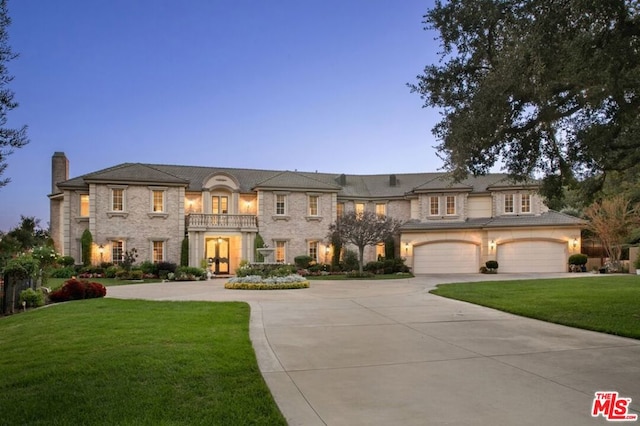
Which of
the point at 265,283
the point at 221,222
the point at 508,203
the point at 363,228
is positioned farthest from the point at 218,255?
the point at 508,203

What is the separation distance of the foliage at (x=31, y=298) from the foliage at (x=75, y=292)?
1.14m

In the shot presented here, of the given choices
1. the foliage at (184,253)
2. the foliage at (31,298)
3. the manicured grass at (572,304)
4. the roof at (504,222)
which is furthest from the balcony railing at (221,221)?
the manicured grass at (572,304)

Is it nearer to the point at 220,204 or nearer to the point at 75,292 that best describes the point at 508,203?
the point at 220,204

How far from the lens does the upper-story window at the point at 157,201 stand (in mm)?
30484

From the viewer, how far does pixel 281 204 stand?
32.9m

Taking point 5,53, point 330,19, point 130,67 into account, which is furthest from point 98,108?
point 5,53

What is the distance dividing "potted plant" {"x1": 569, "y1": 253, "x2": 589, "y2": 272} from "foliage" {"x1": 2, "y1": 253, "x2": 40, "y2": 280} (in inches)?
1271

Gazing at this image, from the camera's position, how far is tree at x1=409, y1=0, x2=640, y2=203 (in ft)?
22.2

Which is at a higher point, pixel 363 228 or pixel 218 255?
pixel 363 228

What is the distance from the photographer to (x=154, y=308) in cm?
1237

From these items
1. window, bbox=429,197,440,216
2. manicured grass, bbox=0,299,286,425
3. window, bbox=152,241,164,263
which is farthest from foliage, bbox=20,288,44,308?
window, bbox=429,197,440,216

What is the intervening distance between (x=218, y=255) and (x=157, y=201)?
5.79 m

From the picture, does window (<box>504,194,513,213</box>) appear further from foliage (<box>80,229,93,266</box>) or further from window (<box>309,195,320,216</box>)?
foliage (<box>80,229,93,266</box>)

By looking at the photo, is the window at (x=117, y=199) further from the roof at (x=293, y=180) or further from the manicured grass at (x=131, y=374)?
the manicured grass at (x=131, y=374)
